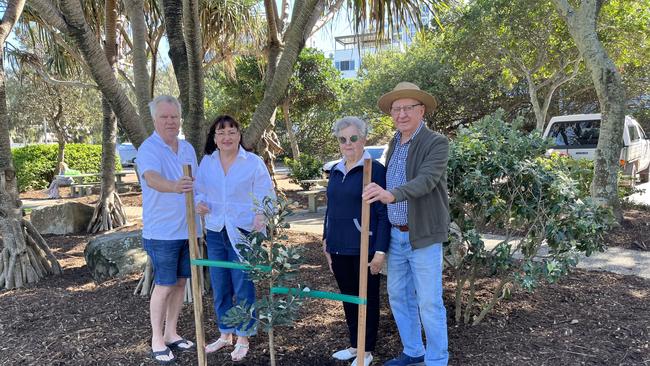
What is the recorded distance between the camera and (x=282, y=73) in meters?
4.40

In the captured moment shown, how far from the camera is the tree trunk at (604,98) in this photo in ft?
21.0

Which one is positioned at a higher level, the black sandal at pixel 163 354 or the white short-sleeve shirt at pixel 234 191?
the white short-sleeve shirt at pixel 234 191

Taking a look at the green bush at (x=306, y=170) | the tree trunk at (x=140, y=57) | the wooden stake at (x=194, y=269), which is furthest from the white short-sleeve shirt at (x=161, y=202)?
the green bush at (x=306, y=170)

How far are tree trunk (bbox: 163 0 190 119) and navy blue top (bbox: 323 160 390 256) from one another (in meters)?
2.25

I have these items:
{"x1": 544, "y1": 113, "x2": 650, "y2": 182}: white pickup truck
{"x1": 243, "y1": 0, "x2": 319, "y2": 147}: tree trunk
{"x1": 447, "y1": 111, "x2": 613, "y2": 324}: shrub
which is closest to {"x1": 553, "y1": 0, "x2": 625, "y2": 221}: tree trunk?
{"x1": 447, "y1": 111, "x2": 613, "y2": 324}: shrub

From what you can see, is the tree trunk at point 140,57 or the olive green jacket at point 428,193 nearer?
the olive green jacket at point 428,193

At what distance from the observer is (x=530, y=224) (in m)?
3.31

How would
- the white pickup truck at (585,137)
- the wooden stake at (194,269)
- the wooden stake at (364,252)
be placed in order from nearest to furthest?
the wooden stake at (364,252) → the wooden stake at (194,269) → the white pickup truck at (585,137)

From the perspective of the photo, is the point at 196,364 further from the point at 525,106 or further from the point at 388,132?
the point at 388,132

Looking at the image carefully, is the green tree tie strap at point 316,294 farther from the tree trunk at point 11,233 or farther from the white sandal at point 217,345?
the tree trunk at point 11,233

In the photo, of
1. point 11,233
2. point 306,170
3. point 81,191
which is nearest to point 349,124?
point 11,233

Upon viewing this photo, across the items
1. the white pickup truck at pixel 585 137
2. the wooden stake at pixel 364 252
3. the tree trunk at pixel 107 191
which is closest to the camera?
the wooden stake at pixel 364 252

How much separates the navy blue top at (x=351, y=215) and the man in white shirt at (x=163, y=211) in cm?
98

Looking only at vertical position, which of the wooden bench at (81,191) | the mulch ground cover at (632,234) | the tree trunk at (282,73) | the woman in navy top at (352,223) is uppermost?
the tree trunk at (282,73)
